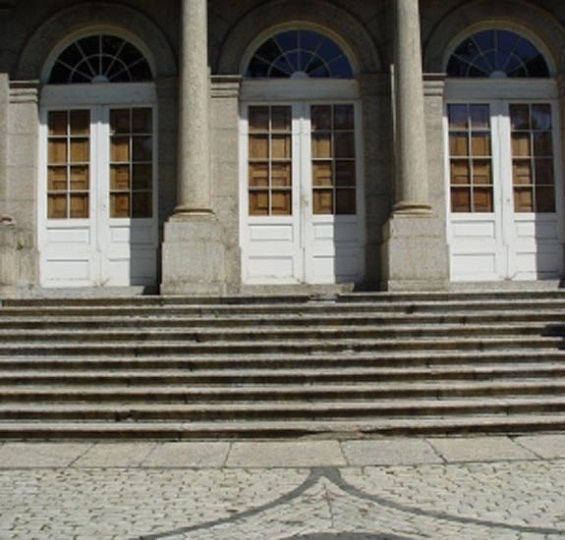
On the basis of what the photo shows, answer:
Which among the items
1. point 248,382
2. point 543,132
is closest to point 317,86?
point 543,132

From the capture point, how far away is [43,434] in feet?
21.7

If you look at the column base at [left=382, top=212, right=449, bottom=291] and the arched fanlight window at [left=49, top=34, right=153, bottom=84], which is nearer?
the column base at [left=382, top=212, right=449, bottom=291]

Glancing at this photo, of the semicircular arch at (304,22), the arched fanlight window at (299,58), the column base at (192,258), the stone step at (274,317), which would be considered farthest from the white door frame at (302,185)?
the stone step at (274,317)

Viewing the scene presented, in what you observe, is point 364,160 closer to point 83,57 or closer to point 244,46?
point 244,46

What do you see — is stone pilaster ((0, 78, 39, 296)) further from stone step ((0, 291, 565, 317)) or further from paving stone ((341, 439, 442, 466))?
paving stone ((341, 439, 442, 466))

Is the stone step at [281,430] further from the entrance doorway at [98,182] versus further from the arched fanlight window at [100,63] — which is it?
the arched fanlight window at [100,63]

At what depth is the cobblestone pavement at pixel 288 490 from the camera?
167 inches

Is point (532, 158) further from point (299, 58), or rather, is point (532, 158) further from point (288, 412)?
point (288, 412)

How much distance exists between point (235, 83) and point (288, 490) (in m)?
8.56

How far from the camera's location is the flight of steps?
6.87 m

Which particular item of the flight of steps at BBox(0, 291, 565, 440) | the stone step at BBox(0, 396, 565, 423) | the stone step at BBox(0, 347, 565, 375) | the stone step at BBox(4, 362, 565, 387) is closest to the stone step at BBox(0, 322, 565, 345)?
the flight of steps at BBox(0, 291, 565, 440)

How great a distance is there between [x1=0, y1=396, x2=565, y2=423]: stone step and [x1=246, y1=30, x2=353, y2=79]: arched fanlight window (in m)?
7.13

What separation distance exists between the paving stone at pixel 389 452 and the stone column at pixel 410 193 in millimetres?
4773

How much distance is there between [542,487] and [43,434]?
164 inches
